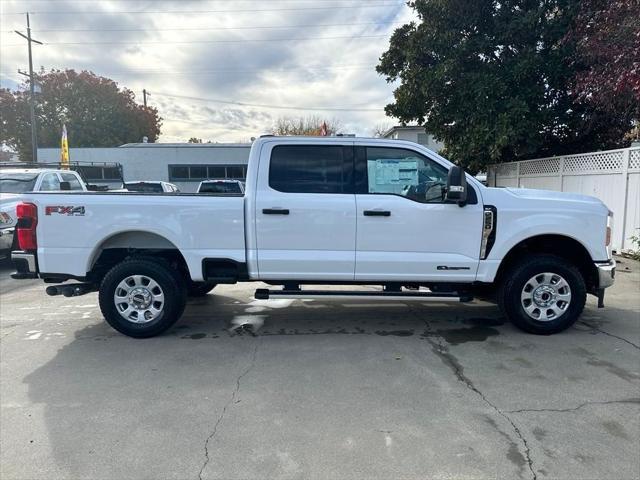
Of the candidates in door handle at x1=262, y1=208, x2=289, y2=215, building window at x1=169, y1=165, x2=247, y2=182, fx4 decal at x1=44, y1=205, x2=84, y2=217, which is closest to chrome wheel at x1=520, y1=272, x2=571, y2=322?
door handle at x1=262, y1=208, x2=289, y2=215

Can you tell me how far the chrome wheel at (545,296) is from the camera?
5.07 metres

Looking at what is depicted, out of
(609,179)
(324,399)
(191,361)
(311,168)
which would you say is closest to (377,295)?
(311,168)

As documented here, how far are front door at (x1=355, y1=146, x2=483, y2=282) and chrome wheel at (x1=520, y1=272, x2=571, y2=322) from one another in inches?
27.0

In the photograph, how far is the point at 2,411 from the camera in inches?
140

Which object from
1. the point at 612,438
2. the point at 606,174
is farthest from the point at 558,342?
the point at 606,174

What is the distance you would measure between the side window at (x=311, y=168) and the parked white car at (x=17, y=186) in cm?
614

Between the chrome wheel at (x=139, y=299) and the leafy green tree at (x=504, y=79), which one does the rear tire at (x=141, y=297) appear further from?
the leafy green tree at (x=504, y=79)

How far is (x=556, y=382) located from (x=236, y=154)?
29451 millimetres

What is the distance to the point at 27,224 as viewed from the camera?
4.91 metres

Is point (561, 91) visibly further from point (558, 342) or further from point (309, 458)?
point (309, 458)

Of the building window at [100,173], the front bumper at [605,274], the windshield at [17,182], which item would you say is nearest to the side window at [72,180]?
the windshield at [17,182]

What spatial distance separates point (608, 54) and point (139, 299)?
1013 centimetres

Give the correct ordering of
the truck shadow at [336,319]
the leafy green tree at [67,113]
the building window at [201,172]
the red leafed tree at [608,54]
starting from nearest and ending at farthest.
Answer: the truck shadow at [336,319] → the red leafed tree at [608,54] → the building window at [201,172] → the leafy green tree at [67,113]

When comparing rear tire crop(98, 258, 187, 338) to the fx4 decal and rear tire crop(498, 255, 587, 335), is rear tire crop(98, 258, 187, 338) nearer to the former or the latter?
the fx4 decal
